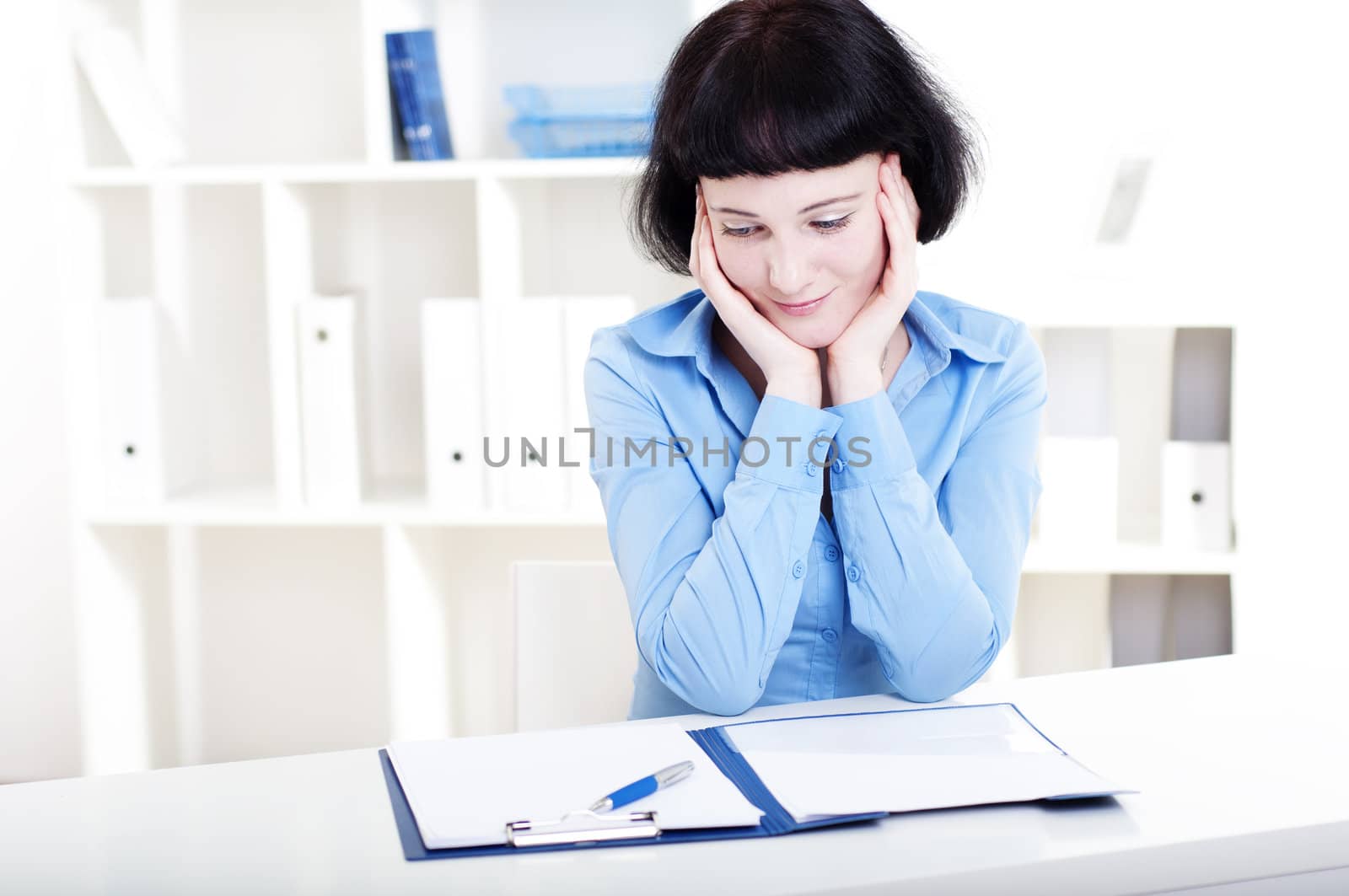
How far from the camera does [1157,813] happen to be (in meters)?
0.89

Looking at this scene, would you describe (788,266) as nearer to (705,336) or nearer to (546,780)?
(705,336)

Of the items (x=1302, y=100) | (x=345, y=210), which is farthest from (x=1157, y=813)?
(x=345, y=210)

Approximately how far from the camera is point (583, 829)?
87 cm

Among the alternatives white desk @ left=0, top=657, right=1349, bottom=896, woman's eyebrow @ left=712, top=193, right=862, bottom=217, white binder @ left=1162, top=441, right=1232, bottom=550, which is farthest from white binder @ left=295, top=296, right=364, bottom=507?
A: white binder @ left=1162, top=441, right=1232, bottom=550

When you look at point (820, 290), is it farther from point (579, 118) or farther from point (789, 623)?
point (579, 118)

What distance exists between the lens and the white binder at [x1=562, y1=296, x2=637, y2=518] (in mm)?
2275

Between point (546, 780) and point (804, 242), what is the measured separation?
1.95 ft

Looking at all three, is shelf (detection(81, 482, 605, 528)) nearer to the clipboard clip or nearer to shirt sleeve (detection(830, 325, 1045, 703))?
shirt sleeve (detection(830, 325, 1045, 703))

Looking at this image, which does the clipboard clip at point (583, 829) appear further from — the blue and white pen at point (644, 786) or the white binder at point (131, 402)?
the white binder at point (131, 402)

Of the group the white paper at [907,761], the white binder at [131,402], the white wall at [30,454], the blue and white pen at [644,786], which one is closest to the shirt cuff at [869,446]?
the white paper at [907,761]

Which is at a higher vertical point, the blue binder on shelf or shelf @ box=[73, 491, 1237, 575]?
the blue binder on shelf

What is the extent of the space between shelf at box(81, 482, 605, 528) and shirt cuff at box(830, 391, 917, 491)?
3.61ft

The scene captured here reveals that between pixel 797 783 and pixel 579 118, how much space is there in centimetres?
169

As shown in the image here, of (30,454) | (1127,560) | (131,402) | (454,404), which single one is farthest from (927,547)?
(30,454)
